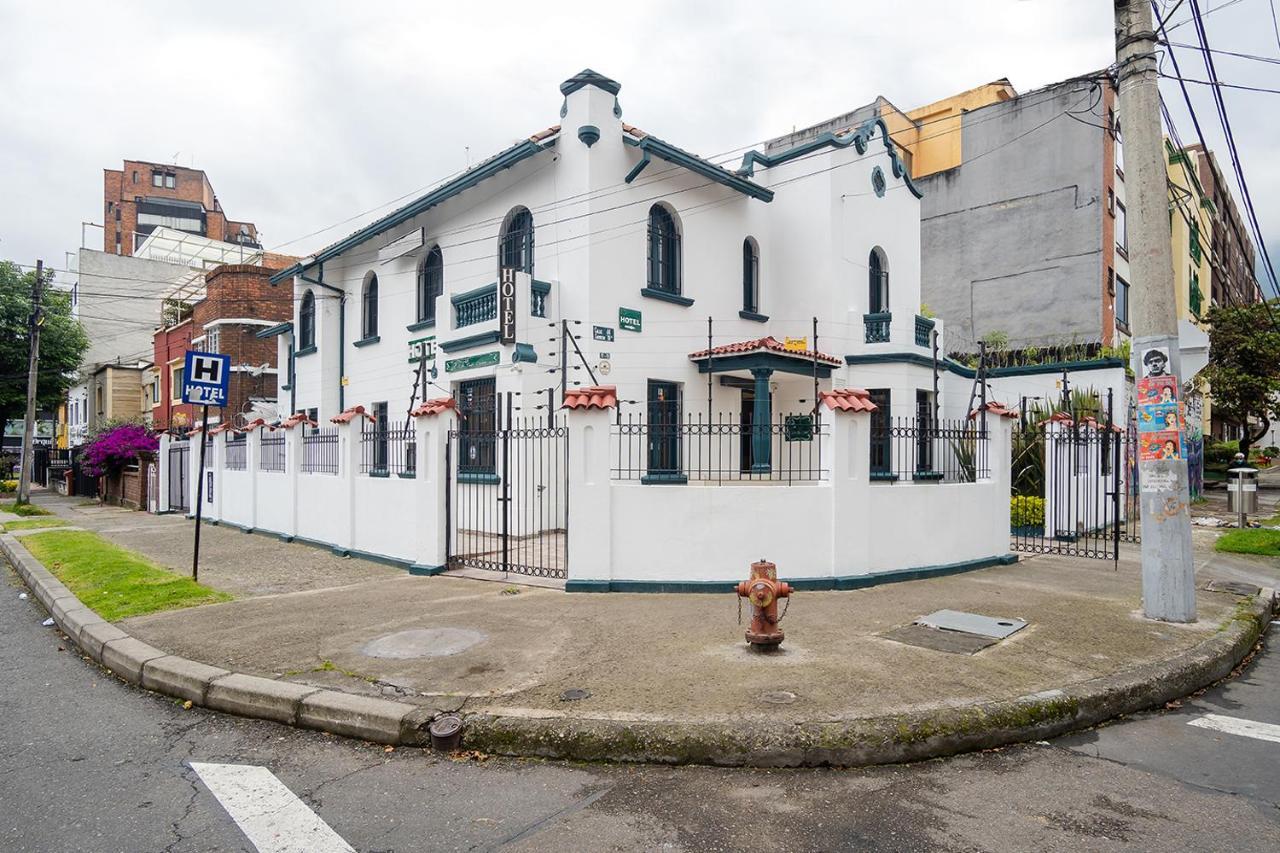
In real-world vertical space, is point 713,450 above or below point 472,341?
below

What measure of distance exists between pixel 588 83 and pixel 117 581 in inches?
421

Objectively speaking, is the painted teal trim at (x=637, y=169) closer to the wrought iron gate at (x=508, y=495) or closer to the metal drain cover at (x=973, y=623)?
the wrought iron gate at (x=508, y=495)

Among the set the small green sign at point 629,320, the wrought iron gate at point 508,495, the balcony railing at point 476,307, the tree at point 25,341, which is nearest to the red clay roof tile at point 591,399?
the wrought iron gate at point 508,495

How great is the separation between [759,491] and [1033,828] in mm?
5104

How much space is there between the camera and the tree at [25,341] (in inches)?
1187

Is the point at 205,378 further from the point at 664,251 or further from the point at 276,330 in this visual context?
the point at 276,330

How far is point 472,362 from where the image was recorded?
46.2ft

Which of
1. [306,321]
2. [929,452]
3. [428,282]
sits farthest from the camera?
[306,321]

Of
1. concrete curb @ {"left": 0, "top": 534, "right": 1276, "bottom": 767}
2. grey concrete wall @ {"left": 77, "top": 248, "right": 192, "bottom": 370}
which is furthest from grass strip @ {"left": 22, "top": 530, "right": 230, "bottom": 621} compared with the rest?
grey concrete wall @ {"left": 77, "top": 248, "right": 192, "bottom": 370}

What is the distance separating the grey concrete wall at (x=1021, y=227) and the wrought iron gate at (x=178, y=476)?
923 inches

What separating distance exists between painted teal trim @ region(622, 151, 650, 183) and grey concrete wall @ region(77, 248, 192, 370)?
36905 mm

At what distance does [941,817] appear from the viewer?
3643 mm

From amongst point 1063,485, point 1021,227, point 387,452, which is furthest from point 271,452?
point 1021,227

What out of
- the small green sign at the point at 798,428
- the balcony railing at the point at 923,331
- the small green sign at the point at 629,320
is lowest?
the small green sign at the point at 798,428
